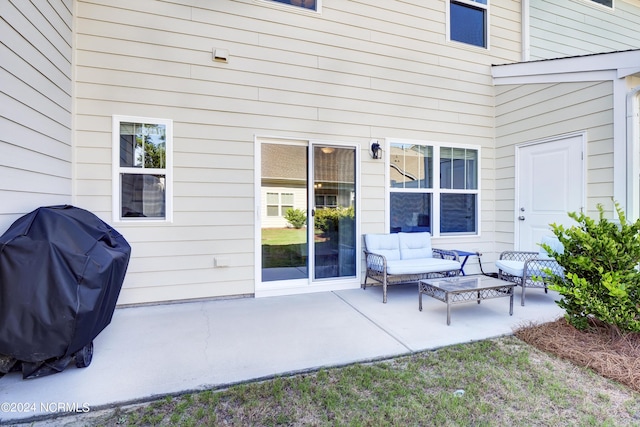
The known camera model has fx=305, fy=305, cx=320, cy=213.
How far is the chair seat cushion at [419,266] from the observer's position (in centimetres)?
404

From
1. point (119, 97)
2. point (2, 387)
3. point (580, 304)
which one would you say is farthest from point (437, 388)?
point (119, 97)

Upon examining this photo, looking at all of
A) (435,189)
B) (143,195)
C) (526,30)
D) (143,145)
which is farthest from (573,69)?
(143,195)

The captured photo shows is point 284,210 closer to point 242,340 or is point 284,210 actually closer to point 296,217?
point 296,217

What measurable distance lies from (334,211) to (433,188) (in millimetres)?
1825

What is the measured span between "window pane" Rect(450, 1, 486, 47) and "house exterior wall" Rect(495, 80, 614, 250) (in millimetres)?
986

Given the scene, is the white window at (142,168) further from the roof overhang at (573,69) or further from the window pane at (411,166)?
the roof overhang at (573,69)

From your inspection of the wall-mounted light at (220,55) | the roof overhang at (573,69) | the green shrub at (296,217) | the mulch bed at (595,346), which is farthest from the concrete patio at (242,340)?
the wall-mounted light at (220,55)

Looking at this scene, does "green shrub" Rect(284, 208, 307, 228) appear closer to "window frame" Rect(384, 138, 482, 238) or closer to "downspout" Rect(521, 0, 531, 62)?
"window frame" Rect(384, 138, 482, 238)

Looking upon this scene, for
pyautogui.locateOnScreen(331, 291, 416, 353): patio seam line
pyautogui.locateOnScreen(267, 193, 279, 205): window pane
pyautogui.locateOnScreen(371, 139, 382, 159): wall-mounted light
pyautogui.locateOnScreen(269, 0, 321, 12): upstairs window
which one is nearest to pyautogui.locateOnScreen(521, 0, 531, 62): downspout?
pyautogui.locateOnScreen(371, 139, 382, 159): wall-mounted light

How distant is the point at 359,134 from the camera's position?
469 centimetres

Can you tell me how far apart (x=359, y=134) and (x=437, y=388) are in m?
3.55

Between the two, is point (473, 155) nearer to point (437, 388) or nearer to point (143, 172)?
point (437, 388)

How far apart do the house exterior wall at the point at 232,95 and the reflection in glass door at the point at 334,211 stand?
0.21 metres

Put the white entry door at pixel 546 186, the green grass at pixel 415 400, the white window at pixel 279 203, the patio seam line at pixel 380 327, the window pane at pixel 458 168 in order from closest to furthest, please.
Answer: the green grass at pixel 415 400 < the patio seam line at pixel 380 327 < the white entry door at pixel 546 186 < the white window at pixel 279 203 < the window pane at pixel 458 168
